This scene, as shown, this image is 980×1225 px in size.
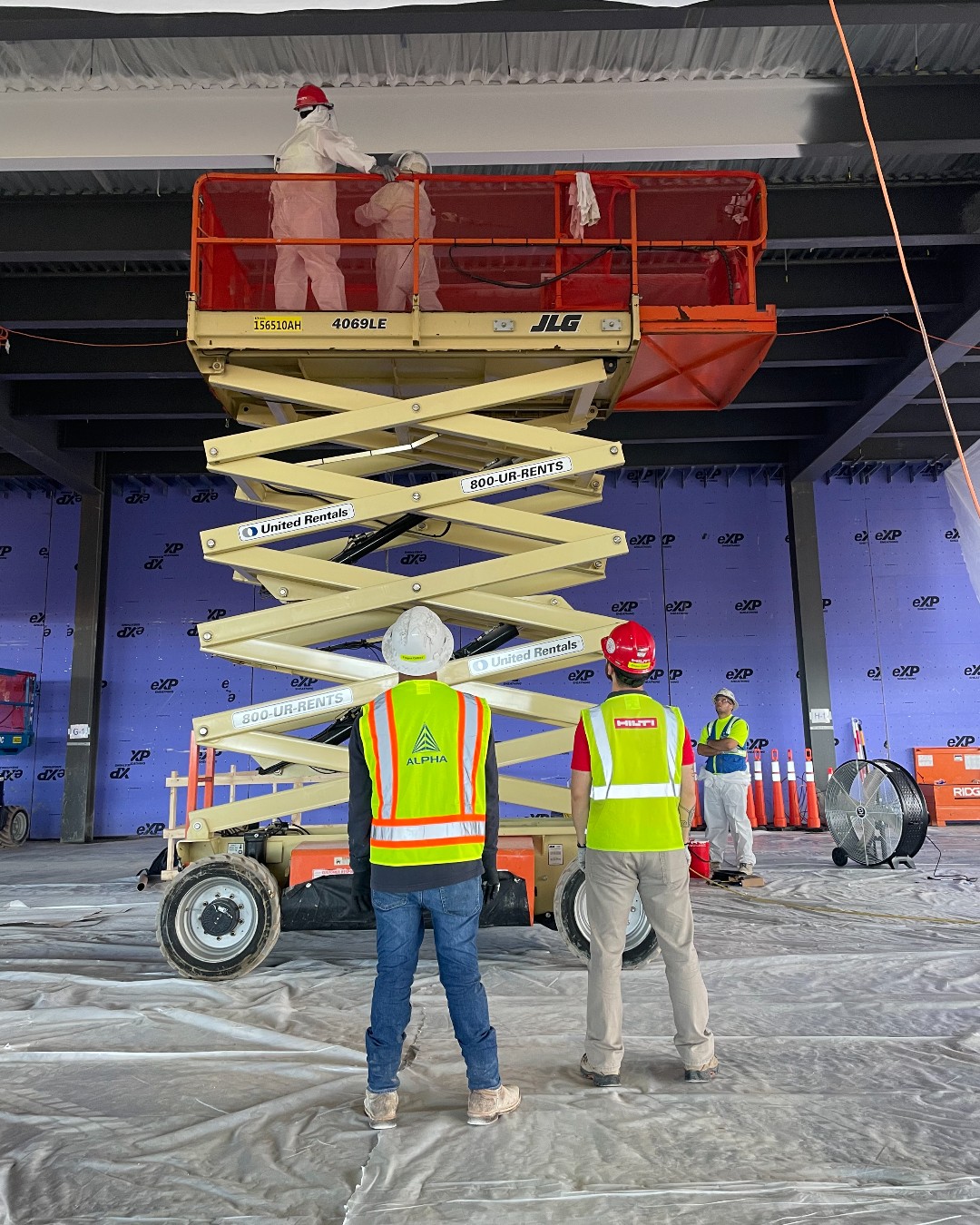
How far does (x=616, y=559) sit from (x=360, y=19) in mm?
11788

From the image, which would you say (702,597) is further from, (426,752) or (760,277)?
(426,752)

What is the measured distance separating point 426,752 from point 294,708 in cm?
274

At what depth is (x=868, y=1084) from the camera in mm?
3730

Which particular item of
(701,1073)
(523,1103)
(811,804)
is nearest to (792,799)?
(811,804)

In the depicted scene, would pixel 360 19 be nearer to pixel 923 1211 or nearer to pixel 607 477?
pixel 923 1211

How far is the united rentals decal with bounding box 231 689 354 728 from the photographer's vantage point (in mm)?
5949

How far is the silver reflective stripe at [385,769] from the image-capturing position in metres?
3.47

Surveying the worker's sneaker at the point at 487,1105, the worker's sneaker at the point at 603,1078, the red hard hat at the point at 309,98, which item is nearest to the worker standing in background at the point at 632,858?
the worker's sneaker at the point at 603,1078

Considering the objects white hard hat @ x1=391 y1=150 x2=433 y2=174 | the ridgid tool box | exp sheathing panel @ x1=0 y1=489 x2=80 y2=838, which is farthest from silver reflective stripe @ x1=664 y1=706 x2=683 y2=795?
exp sheathing panel @ x1=0 y1=489 x2=80 y2=838

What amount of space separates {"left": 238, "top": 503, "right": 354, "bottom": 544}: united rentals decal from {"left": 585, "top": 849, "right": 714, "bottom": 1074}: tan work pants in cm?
328

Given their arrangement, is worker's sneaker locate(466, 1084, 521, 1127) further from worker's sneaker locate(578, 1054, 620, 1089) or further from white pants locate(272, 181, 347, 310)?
→ white pants locate(272, 181, 347, 310)

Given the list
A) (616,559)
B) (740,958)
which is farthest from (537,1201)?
(616,559)

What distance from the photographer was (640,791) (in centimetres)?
393

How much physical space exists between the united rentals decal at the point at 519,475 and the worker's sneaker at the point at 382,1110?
155 inches
